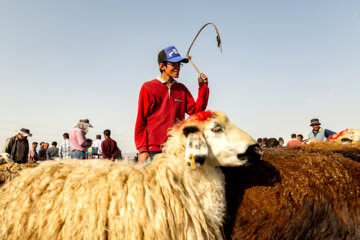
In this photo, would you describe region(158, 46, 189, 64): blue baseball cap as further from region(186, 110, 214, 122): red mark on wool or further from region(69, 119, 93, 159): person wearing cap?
region(69, 119, 93, 159): person wearing cap

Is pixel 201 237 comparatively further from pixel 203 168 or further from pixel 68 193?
pixel 68 193

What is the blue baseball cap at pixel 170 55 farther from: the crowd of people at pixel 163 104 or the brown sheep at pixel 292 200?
the brown sheep at pixel 292 200

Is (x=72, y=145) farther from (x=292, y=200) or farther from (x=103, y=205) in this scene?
(x=292, y=200)

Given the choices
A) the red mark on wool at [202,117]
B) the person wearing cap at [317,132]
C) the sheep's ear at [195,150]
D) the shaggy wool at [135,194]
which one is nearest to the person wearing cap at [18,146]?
the shaggy wool at [135,194]

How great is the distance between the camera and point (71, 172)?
7.14 feet

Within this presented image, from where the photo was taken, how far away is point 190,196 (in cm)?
212

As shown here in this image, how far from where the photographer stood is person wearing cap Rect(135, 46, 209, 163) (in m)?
2.90

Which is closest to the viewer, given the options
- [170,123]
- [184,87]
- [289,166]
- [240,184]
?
[240,184]

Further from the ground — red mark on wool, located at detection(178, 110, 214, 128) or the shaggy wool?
red mark on wool, located at detection(178, 110, 214, 128)

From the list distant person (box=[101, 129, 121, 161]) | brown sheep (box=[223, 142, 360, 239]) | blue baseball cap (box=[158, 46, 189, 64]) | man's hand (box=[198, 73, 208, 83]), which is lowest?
brown sheep (box=[223, 142, 360, 239])

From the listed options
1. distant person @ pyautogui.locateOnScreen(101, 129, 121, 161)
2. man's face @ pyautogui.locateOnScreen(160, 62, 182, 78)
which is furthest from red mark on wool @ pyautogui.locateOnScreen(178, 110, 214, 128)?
distant person @ pyautogui.locateOnScreen(101, 129, 121, 161)

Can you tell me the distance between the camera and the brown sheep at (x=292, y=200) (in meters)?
2.22

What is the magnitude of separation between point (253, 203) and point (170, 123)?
4.13ft

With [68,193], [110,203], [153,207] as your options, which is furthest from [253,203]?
[68,193]
